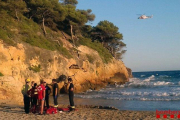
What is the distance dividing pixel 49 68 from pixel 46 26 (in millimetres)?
9891

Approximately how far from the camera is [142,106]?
1446cm

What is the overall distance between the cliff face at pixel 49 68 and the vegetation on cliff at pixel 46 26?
91 cm

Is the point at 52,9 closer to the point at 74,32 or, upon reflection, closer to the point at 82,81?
the point at 74,32

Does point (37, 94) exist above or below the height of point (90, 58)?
below

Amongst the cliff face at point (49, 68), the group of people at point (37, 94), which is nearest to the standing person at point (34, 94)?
the group of people at point (37, 94)

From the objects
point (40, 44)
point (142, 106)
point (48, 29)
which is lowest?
point (142, 106)

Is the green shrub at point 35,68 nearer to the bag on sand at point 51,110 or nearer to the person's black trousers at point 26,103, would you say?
the person's black trousers at point 26,103

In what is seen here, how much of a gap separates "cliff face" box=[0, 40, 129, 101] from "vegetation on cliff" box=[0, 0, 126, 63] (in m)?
0.91

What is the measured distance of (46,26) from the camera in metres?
29.8

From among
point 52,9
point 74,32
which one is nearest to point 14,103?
point 52,9

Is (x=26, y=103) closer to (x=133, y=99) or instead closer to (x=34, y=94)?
(x=34, y=94)

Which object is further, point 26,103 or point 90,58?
point 90,58

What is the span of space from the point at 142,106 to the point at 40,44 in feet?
40.9

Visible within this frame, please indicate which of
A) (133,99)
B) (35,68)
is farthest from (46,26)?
(133,99)
